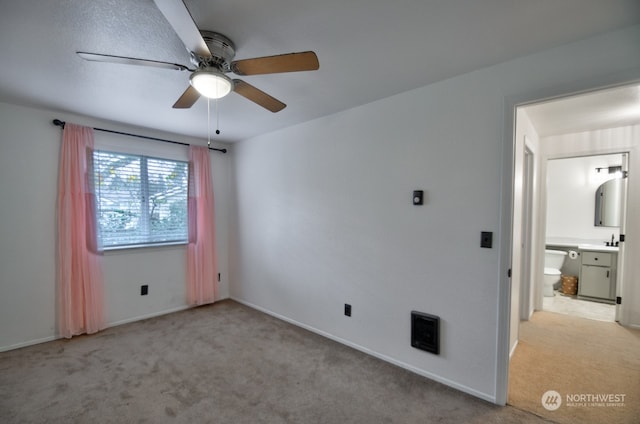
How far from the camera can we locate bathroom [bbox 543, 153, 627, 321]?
4.05 metres

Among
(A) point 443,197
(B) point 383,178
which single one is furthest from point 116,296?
(A) point 443,197

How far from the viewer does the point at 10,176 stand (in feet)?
8.81

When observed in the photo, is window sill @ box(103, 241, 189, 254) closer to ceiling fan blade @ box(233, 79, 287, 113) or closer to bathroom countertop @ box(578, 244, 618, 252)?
ceiling fan blade @ box(233, 79, 287, 113)

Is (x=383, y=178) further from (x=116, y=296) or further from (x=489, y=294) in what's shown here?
(x=116, y=296)

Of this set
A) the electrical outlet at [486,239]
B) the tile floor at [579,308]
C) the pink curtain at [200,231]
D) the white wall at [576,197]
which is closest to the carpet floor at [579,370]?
the tile floor at [579,308]

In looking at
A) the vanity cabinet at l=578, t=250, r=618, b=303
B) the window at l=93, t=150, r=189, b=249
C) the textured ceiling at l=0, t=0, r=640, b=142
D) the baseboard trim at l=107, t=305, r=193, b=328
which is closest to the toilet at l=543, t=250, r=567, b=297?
the vanity cabinet at l=578, t=250, r=618, b=303

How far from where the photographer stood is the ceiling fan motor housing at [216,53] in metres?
1.50

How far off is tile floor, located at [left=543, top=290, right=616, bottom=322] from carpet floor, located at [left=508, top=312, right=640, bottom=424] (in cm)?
26

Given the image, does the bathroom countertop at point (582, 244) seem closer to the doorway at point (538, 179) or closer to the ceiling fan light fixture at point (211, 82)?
the doorway at point (538, 179)

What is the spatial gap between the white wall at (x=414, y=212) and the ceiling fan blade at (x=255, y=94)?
3.30 feet

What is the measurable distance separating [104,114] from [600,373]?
17.1ft

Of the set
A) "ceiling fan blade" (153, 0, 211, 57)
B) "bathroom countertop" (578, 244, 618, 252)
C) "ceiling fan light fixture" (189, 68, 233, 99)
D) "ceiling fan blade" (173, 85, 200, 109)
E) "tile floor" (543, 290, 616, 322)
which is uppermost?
"ceiling fan blade" (153, 0, 211, 57)

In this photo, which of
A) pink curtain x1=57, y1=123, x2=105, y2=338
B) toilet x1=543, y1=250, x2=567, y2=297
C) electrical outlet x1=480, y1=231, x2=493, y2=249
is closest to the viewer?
electrical outlet x1=480, y1=231, x2=493, y2=249

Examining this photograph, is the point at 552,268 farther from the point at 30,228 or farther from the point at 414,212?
the point at 30,228
